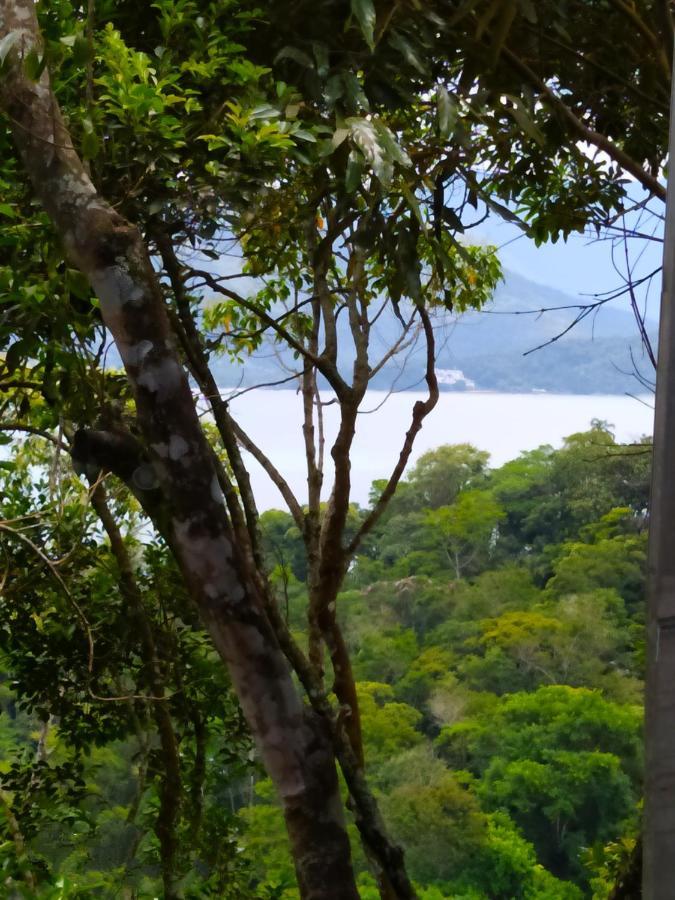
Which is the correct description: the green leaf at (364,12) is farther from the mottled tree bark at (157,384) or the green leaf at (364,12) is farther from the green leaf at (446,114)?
the mottled tree bark at (157,384)

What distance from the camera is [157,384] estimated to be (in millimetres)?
1167

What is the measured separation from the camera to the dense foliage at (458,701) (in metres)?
2.25

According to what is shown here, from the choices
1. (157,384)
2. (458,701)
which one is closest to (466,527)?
(458,701)

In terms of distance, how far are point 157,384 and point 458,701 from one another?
240 centimetres

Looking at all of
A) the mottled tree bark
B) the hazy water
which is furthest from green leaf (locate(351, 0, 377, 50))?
the hazy water

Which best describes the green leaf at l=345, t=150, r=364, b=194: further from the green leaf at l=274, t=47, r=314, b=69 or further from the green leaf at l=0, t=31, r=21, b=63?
the green leaf at l=0, t=31, r=21, b=63

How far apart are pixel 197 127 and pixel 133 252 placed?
1.14 feet

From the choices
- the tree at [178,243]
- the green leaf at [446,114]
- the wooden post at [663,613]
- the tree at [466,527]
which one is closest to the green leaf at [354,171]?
the tree at [178,243]

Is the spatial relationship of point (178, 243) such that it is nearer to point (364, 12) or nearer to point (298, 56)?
point (298, 56)

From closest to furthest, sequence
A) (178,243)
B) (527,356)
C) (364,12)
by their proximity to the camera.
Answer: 1. (364,12)
2. (178,243)
3. (527,356)

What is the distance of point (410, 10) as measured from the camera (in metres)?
1.45

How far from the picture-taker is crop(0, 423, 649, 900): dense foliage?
225cm

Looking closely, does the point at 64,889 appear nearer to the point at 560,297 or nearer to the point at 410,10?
the point at 410,10

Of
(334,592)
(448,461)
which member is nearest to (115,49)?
(334,592)
